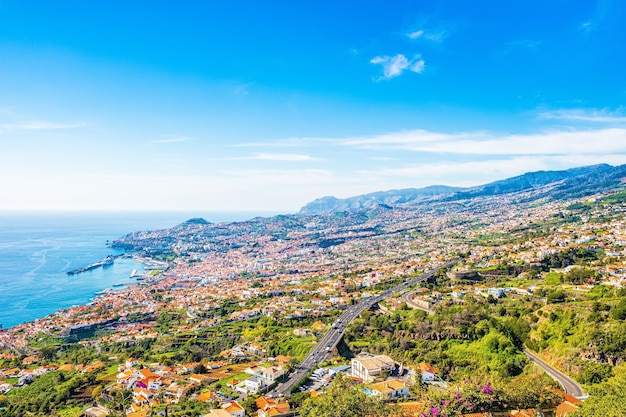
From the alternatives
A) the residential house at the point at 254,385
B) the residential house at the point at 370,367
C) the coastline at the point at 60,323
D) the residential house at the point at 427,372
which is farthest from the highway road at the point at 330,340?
the coastline at the point at 60,323

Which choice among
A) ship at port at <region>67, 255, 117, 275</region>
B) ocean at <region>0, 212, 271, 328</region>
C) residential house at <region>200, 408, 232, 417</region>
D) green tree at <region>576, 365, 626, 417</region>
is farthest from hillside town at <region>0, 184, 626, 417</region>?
ship at port at <region>67, 255, 117, 275</region>

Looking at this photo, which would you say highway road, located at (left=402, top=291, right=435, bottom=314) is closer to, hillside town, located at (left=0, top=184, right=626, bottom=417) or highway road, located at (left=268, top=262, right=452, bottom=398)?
hillside town, located at (left=0, top=184, right=626, bottom=417)

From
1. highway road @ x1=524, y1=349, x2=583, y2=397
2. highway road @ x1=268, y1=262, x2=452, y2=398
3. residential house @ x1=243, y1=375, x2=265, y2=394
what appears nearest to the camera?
highway road @ x1=524, y1=349, x2=583, y2=397

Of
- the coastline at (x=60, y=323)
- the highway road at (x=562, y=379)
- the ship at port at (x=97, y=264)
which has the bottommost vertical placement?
the coastline at (x=60, y=323)

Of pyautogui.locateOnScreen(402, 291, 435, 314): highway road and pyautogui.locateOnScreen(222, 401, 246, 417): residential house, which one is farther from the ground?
pyautogui.locateOnScreen(222, 401, 246, 417): residential house

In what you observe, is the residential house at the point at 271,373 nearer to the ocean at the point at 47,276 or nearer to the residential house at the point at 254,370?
the residential house at the point at 254,370

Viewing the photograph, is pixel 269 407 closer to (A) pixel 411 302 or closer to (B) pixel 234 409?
(B) pixel 234 409

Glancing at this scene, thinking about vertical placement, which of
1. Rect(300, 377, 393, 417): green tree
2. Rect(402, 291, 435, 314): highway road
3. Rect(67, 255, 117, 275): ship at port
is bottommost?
Rect(67, 255, 117, 275): ship at port

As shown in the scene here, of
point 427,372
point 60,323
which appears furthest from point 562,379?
point 60,323
